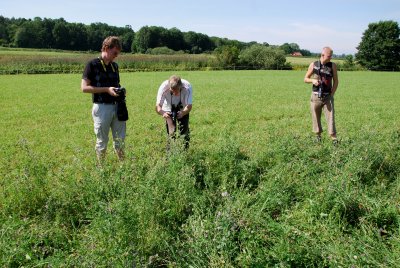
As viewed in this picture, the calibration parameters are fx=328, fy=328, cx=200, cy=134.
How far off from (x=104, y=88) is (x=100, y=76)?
0.22 metres

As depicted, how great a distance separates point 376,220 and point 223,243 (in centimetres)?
192

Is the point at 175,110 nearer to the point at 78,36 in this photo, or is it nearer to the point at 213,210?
the point at 213,210

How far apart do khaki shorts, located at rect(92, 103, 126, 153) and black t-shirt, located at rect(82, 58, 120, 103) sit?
109 mm

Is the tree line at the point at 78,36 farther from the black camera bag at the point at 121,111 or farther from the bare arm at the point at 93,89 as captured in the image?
the bare arm at the point at 93,89

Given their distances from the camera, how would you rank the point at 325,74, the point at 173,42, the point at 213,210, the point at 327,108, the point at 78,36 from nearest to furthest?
the point at 213,210
the point at 325,74
the point at 327,108
the point at 78,36
the point at 173,42

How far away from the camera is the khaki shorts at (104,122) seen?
503 centimetres

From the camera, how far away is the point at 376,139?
5.86m

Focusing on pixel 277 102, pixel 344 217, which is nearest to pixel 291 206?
pixel 344 217

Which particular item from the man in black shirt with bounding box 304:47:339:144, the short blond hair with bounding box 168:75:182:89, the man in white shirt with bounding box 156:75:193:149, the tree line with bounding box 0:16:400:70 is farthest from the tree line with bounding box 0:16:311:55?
the short blond hair with bounding box 168:75:182:89

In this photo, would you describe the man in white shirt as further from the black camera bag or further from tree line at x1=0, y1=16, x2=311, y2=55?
tree line at x1=0, y1=16, x2=311, y2=55

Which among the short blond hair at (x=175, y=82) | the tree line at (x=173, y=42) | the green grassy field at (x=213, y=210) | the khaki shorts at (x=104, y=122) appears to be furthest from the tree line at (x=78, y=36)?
the green grassy field at (x=213, y=210)

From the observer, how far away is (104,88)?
489 cm

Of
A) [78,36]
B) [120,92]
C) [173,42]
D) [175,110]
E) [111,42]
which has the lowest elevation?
[175,110]

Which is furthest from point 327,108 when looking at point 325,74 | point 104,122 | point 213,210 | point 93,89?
point 93,89
